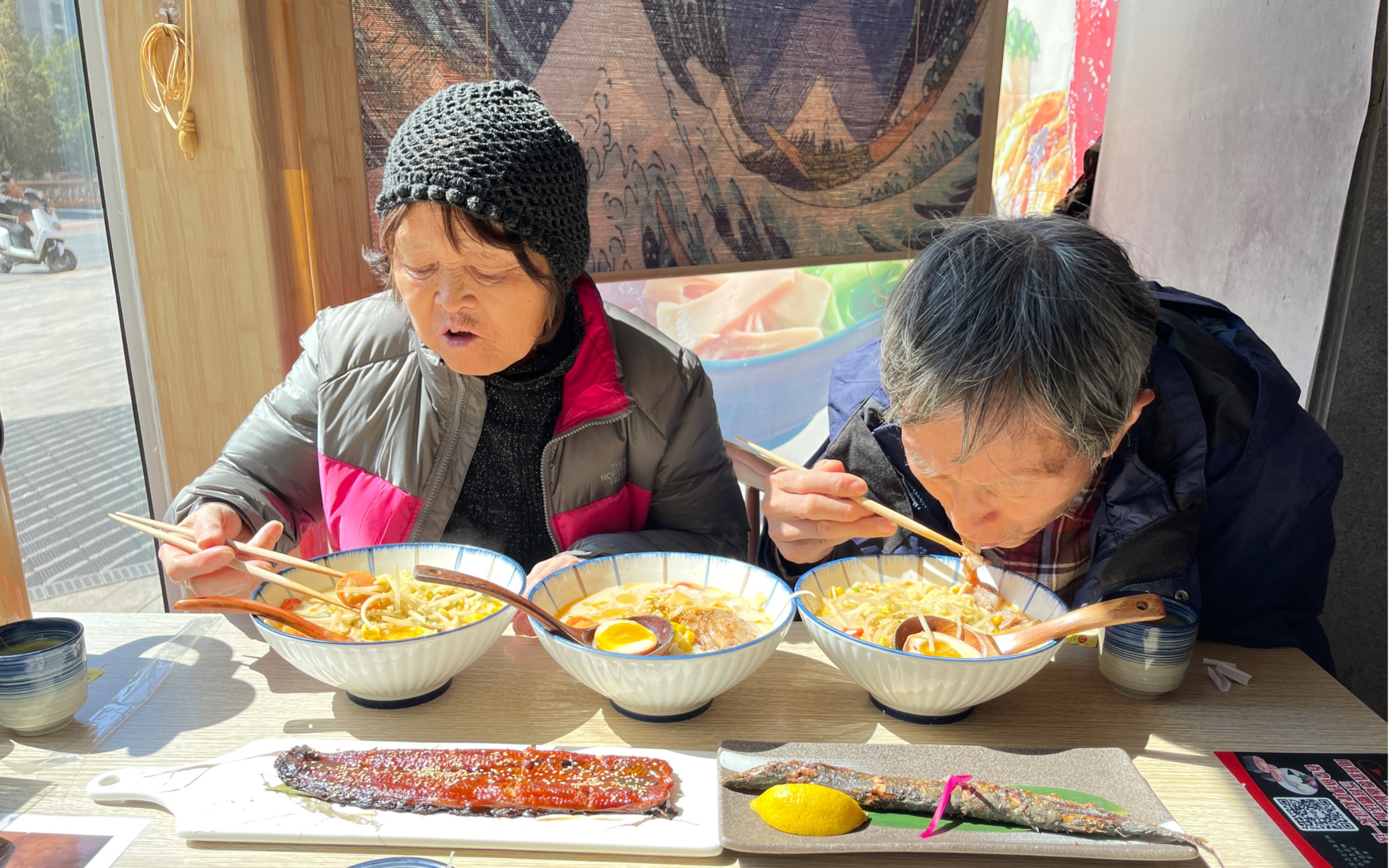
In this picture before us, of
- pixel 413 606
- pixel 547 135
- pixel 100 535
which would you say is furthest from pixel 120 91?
pixel 413 606

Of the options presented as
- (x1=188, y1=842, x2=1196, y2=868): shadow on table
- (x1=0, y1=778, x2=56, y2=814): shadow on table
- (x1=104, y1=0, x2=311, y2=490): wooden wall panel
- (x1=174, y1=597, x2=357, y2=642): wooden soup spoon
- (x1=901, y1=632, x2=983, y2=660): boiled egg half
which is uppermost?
(x1=104, y1=0, x2=311, y2=490): wooden wall panel

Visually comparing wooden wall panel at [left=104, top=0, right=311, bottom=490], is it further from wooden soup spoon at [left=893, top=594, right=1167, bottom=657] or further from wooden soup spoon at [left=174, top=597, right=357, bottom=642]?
wooden soup spoon at [left=893, top=594, right=1167, bottom=657]

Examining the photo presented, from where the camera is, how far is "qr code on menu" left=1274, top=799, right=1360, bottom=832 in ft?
3.46

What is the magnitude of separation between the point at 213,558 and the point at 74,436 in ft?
5.20

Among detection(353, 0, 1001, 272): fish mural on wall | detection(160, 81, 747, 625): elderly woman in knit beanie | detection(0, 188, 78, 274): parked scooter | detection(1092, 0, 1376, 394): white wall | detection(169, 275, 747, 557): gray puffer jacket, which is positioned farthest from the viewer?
detection(353, 0, 1001, 272): fish mural on wall

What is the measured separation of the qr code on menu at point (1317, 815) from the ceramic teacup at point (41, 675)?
5.21ft

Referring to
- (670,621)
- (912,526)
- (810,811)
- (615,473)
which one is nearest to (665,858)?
(810,811)

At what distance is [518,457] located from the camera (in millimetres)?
2023

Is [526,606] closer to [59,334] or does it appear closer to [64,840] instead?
[64,840]

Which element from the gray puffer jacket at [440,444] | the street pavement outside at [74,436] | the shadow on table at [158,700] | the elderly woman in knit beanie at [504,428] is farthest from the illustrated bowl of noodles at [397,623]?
the street pavement outside at [74,436]

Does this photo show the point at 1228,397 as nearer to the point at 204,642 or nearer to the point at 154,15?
the point at 204,642

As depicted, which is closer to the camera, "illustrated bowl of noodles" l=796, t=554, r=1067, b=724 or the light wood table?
the light wood table

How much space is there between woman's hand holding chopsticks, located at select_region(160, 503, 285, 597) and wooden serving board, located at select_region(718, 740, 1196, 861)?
2.88 feet

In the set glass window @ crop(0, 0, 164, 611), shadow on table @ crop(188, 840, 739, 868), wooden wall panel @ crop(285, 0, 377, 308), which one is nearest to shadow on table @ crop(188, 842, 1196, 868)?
shadow on table @ crop(188, 840, 739, 868)
